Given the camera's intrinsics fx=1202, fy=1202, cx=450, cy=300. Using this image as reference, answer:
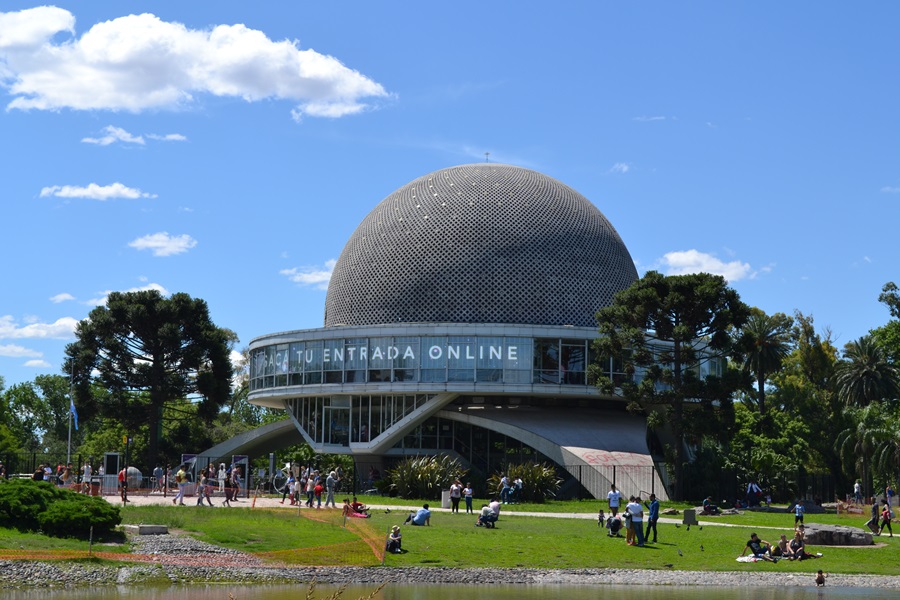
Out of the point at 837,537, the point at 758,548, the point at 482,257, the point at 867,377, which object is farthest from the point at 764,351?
the point at 758,548

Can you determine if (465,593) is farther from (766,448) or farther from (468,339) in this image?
(766,448)

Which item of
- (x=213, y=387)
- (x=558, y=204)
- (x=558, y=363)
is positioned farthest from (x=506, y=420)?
(x=213, y=387)

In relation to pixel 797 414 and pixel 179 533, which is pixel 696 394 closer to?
pixel 179 533

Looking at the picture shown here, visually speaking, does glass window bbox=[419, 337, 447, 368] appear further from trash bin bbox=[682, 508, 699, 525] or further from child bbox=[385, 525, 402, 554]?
child bbox=[385, 525, 402, 554]

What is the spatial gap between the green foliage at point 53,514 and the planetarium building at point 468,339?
62.2ft

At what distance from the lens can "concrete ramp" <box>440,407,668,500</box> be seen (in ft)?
123

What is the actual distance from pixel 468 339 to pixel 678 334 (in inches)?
336

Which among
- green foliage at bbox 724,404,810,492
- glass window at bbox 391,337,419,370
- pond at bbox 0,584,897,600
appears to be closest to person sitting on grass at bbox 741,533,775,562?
pond at bbox 0,584,897,600

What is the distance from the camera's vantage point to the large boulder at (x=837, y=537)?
25.0m

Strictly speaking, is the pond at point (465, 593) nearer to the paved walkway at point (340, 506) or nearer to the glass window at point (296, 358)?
the paved walkway at point (340, 506)

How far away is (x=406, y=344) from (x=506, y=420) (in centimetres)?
453

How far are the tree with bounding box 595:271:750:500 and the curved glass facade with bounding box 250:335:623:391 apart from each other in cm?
414

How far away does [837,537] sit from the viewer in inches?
989

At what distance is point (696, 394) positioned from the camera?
122 ft
